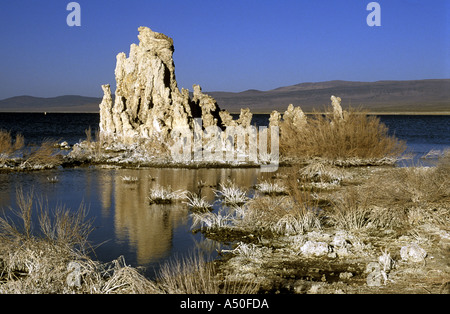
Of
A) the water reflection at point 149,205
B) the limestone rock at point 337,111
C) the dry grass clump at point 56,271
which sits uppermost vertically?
the limestone rock at point 337,111

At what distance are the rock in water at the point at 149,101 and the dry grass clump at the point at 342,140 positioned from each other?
5.24m

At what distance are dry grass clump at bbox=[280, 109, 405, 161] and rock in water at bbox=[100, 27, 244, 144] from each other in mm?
5242

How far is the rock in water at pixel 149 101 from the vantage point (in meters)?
24.2

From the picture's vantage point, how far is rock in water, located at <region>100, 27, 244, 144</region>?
79.3 ft

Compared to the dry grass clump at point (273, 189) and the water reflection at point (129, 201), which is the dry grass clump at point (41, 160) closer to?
the water reflection at point (129, 201)

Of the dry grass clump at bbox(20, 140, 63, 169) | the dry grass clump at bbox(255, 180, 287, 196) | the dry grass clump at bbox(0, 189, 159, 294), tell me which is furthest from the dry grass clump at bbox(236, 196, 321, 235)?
the dry grass clump at bbox(20, 140, 63, 169)

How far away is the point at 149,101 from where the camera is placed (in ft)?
82.6

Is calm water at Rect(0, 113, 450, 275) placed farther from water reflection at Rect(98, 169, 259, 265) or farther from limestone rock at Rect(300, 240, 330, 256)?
limestone rock at Rect(300, 240, 330, 256)

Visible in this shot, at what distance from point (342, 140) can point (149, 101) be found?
32.9 feet

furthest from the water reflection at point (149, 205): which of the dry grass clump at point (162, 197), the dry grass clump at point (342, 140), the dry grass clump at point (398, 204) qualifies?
the dry grass clump at point (342, 140)

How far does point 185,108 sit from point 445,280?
19.7m

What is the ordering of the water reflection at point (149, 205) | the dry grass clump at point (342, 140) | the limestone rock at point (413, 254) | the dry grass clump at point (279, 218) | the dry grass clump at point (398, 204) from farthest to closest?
the dry grass clump at point (342, 140) → the dry grass clump at point (398, 204) → the dry grass clump at point (279, 218) → the water reflection at point (149, 205) → the limestone rock at point (413, 254)

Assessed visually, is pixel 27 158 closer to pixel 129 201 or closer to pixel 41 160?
pixel 41 160

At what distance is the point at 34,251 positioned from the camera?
6.66 m
